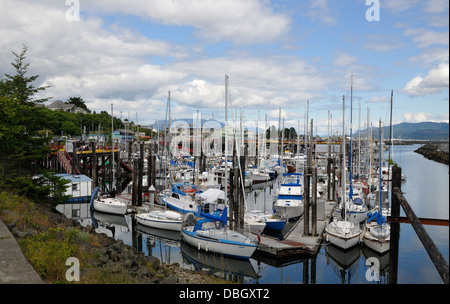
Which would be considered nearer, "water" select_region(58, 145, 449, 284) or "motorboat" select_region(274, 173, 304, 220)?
"water" select_region(58, 145, 449, 284)

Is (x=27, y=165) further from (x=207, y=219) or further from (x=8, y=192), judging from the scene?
(x=207, y=219)

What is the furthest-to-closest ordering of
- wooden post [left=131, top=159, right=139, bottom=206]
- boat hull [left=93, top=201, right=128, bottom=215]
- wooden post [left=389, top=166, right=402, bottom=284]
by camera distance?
wooden post [left=131, top=159, right=139, bottom=206] < boat hull [left=93, top=201, right=128, bottom=215] < wooden post [left=389, top=166, right=402, bottom=284]

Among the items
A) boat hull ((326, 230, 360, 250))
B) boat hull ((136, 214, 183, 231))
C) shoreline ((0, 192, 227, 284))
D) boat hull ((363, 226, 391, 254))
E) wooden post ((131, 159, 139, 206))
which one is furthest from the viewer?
wooden post ((131, 159, 139, 206))

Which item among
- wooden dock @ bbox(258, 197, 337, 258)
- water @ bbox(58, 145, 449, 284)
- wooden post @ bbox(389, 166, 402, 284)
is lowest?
water @ bbox(58, 145, 449, 284)

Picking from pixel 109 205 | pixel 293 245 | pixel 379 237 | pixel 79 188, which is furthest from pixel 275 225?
pixel 79 188

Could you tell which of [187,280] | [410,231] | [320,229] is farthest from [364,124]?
[187,280]

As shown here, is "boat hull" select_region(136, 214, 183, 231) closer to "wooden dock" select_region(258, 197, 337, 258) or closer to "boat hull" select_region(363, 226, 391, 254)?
"wooden dock" select_region(258, 197, 337, 258)

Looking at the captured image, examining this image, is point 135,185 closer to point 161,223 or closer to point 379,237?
point 161,223

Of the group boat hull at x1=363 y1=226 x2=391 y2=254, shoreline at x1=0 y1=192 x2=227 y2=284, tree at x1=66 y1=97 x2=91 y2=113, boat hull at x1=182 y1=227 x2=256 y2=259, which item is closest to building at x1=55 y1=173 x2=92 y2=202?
shoreline at x1=0 y1=192 x2=227 y2=284

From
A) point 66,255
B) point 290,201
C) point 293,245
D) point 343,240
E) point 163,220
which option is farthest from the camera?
point 290,201

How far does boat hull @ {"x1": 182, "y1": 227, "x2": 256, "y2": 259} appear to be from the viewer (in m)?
21.5

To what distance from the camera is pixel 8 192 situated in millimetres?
18938

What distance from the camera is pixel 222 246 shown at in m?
22.2

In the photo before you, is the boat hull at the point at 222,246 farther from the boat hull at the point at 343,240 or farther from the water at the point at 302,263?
the boat hull at the point at 343,240
